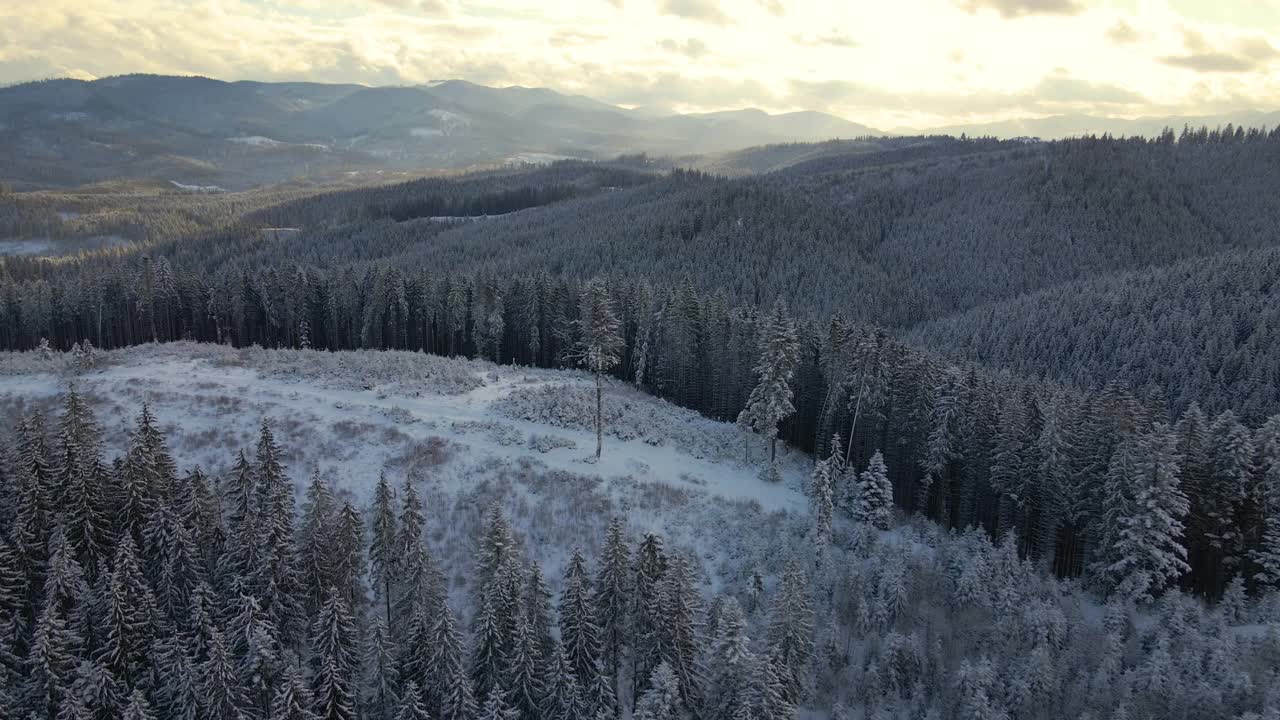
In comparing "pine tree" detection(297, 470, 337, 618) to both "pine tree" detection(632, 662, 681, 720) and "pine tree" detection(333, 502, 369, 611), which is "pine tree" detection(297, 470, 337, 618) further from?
"pine tree" detection(632, 662, 681, 720)

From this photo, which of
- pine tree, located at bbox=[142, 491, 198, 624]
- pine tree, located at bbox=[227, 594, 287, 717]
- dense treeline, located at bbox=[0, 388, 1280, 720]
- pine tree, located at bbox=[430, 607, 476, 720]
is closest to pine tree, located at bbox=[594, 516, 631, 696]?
dense treeline, located at bbox=[0, 388, 1280, 720]

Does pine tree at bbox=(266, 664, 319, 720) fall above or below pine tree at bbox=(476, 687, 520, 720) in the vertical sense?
above

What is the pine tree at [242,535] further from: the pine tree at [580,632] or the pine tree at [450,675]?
the pine tree at [580,632]

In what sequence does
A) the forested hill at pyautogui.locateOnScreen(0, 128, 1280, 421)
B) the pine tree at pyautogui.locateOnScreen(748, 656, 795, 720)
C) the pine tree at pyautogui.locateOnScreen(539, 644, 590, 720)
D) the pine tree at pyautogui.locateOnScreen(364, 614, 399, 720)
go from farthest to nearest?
the forested hill at pyautogui.locateOnScreen(0, 128, 1280, 421) → the pine tree at pyautogui.locateOnScreen(364, 614, 399, 720) → the pine tree at pyautogui.locateOnScreen(539, 644, 590, 720) → the pine tree at pyautogui.locateOnScreen(748, 656, 795, 720)

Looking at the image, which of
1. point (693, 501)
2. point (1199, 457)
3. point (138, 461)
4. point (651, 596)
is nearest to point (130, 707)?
point (138, 461)

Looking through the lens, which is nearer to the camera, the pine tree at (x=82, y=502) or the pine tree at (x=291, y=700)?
the pine tree at (x=291, y=700)

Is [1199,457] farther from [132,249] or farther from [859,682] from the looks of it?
[132,249]

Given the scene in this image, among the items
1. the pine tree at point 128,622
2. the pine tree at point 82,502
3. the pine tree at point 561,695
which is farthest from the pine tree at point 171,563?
the pine tree at point 561,695
